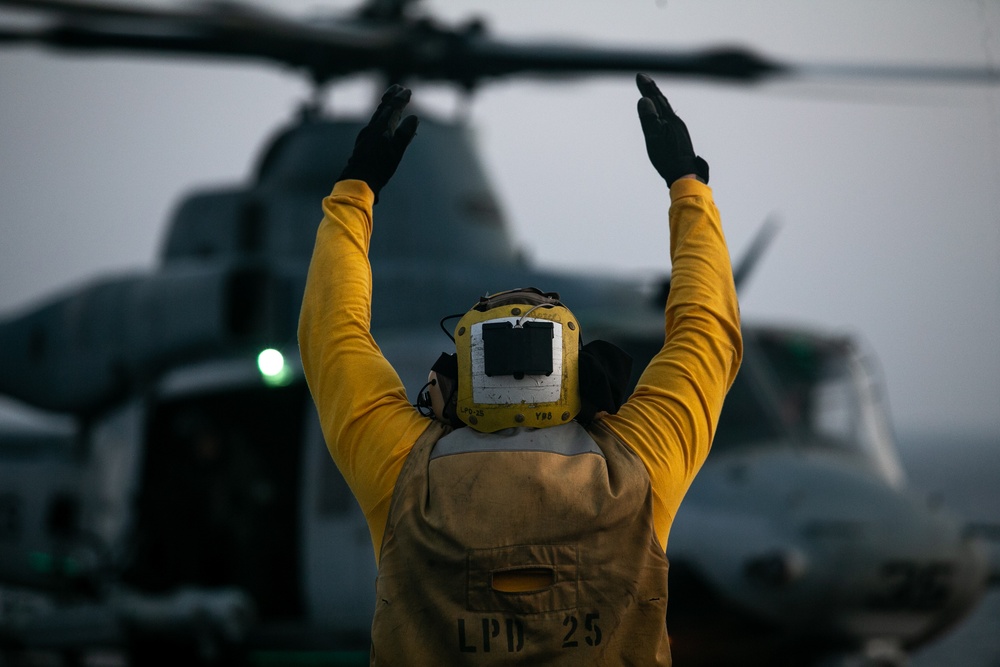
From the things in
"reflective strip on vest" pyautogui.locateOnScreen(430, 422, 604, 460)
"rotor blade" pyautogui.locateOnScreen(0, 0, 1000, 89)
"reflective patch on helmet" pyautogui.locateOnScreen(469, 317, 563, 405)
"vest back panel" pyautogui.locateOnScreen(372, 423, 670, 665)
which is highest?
"rotor blade" pyautogui.locateOnScreen(0, 0, 1000, 89)

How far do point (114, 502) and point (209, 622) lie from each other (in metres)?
1.80

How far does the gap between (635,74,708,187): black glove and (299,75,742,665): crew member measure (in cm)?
6

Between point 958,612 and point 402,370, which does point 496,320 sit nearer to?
point 958,612

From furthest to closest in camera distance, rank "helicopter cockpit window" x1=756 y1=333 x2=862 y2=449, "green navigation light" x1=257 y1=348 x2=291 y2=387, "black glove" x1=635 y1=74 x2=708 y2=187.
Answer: "green navigation light" x1=257 y1=348 x2=291 y2=387 → "helicopter cockpit window" x1=756 y1=333 x2=862 y2=449 → "black glove" x1=635 y1=74 x2=708 y2=187

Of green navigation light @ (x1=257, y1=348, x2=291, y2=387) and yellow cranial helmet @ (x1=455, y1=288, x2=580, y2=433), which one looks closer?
yellow cranial helmet @ (x1=455, y1=288, x2=580, y2=433)

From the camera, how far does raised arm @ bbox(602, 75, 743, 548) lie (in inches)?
64.9

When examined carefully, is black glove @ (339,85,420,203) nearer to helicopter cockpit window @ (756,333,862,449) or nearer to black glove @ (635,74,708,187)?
black glove @ (635,74,708,187)

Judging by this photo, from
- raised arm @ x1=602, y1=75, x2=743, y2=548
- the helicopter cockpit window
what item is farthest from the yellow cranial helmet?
the helicopter cockpit window

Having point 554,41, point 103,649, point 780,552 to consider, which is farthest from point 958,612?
point 103,649

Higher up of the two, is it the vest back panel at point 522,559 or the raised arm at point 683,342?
the raised arm at point 683,342

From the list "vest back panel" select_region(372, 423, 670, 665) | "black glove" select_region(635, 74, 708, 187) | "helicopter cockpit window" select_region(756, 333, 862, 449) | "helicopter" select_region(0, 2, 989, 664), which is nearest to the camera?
"vest back panel" select_region(372, 423, 670, 665)

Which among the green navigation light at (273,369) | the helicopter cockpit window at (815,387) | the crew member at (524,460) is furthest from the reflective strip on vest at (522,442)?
the green navigation light at (273,369)

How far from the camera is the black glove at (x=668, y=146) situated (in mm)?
1867

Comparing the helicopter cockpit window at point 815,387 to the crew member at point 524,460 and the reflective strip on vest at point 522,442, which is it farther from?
the reflective strip on vest at point 522,442
